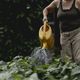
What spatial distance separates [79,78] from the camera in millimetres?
5777

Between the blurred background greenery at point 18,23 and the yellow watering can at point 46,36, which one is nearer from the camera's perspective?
the yellow watering can at point 46,36

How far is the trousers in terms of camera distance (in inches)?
303

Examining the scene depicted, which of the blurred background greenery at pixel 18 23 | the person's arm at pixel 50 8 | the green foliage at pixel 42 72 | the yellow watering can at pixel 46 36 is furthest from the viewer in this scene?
the blurred background greenery at pixel 18 23

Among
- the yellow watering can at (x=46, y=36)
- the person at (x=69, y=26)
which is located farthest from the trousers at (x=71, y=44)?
the yellow watering can at (x=46, y=36)

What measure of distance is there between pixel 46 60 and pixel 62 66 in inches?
49.4

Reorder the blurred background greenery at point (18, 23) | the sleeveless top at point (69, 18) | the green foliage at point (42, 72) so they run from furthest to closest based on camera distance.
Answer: the blurred background greenery at point (18, 23)
the sleeveless top at point (69, 18)
the green foliage at point (42, 72)

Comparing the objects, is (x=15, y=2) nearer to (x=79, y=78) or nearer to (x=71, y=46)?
(x=71, y=46)

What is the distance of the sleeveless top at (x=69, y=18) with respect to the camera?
7.51 meters

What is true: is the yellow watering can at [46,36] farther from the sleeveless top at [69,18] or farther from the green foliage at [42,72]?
the green foliage at [42,72]

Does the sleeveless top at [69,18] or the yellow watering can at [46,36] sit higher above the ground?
the sleeveless top at [69,18]

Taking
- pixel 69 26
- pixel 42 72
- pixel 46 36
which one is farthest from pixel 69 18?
pixel 42 72

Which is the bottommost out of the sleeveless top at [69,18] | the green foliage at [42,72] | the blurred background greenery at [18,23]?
the blurred background greenery at [18,23]

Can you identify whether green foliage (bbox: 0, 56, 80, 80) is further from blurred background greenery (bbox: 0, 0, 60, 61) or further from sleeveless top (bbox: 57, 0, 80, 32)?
blurred background greenery (bbox: 0, 0, 60, 61)

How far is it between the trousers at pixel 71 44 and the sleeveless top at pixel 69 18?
83mm
